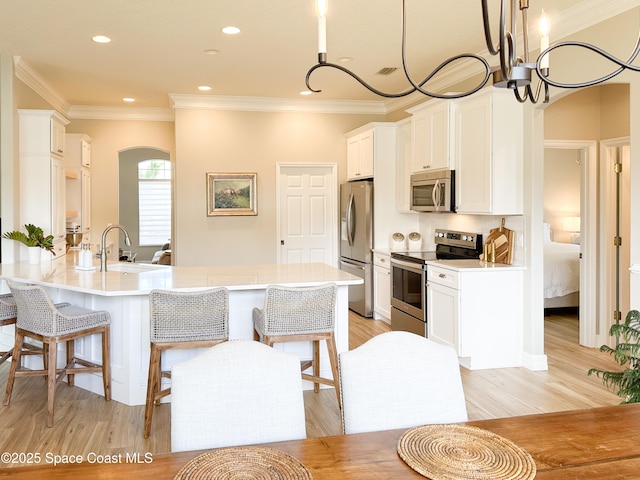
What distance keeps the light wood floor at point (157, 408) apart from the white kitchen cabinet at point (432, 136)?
6.62 feet

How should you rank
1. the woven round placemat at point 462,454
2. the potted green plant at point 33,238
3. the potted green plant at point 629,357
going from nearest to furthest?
the woven round placemat at point 462,454
the potted green plant at point 629,357
the potted green plant at point 33,238

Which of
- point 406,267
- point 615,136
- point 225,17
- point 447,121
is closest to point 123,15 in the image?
point 225,17

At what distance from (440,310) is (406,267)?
0.81 meters

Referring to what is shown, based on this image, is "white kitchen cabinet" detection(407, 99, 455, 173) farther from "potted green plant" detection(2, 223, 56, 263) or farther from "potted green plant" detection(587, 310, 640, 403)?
"potted green plant" detection(2, 223, 56, 263)

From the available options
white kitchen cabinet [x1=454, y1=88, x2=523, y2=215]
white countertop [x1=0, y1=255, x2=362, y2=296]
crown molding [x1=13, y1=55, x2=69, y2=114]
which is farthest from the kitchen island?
crown molding [x1=13, y1=55, x2=69, y2=114]

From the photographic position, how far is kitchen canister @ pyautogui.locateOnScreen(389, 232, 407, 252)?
252 inches

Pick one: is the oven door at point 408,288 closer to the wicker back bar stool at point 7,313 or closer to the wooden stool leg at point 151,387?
Answer: the wooden stool leg at point 151,387

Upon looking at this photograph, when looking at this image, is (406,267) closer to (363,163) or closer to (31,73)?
(363,163)

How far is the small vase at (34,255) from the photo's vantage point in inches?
197

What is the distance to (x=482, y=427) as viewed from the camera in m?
1.60

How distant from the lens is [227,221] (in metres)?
7.05

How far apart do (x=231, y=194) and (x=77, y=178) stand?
2.00 m

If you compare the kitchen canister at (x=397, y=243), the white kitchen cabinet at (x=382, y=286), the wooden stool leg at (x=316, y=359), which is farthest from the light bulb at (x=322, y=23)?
the kitchen canister at (x=397, y=243)

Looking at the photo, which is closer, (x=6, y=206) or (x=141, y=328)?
(x=141, y=328)
